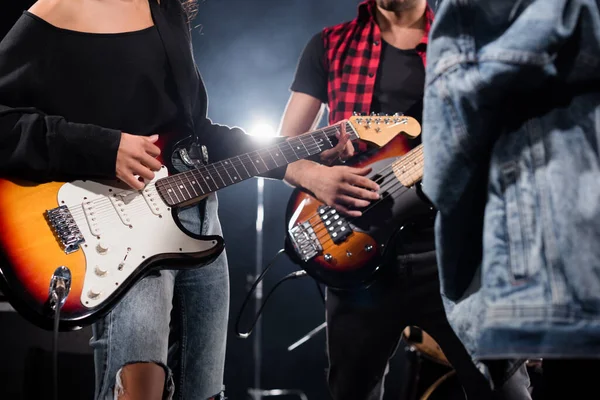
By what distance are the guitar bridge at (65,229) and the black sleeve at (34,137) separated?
0.36 feet

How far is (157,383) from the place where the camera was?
140cm

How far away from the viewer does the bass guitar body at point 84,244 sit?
1365 mm

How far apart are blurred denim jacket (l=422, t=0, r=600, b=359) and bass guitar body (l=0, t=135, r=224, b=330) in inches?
35.2

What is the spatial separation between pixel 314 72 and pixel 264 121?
2.42 m

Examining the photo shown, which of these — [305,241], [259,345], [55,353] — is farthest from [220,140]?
[259,345]

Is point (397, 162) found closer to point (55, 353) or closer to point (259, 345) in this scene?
point (55, 353)

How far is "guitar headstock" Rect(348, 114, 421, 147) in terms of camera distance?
2072mm

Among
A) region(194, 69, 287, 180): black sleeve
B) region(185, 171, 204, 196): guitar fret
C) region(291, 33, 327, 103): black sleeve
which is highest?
region(291, 33, 327, 103): black sleeve

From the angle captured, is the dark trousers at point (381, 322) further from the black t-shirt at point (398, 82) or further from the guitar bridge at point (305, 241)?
the black t-shirt at point (398, 82)

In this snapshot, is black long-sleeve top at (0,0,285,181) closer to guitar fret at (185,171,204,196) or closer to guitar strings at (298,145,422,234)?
guitar fret at (185,171,204,196)

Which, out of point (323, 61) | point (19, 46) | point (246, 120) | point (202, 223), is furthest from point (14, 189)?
point (246, 120)

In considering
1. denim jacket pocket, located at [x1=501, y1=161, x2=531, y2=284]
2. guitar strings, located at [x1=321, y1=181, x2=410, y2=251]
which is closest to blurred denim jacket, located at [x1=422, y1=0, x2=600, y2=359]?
denim jacket pocket, located at [x1=501, y1=161, x2=531, y2=284]

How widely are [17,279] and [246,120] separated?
3.51 m

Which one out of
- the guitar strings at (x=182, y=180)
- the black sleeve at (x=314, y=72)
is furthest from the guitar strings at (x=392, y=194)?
the black sleeve at (x=314, y=72)
